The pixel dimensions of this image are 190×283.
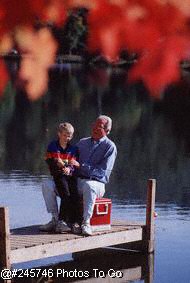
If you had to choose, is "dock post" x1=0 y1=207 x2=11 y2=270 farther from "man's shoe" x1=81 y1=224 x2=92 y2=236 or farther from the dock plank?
"man's shoe" x1=81 y1=224 x2=92 y2=236

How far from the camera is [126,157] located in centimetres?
2480

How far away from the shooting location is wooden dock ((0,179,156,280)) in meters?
9.30

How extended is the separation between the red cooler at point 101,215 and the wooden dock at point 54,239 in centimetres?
8

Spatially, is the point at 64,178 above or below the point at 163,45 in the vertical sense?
below

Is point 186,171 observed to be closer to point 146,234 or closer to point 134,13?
point 146,234

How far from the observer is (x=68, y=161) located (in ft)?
30.9

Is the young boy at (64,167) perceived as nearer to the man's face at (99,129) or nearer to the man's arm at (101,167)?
the man's arm at (101,167)

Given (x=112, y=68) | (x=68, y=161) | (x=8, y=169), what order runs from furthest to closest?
(x=112, y=68) < (x=8, y=169) < (x=68, y=161)

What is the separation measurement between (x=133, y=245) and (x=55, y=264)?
123 centimetres

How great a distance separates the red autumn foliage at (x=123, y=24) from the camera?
275 centimetres

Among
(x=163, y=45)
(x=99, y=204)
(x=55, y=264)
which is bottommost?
(x=55, y=264)

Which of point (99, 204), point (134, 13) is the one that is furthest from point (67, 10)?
point (99, 204)

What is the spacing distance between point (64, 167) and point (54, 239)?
3.06ft

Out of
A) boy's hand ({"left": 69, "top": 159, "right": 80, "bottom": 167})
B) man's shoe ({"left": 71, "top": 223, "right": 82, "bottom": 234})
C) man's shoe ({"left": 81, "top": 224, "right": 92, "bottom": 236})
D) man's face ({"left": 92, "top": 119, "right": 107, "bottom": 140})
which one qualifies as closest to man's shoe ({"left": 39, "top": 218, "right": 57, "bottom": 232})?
man's shoe ({"left": 71, "top": 223, "right": 82, "bottom": 234})
